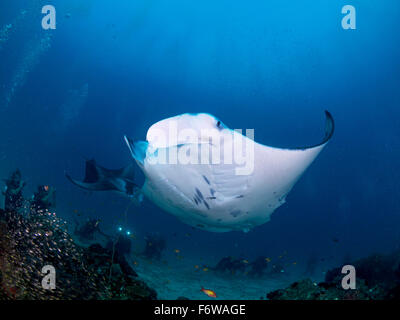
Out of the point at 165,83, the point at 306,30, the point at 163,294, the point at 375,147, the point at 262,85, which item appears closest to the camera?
the point at 163,294

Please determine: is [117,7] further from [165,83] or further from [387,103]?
[387,103]

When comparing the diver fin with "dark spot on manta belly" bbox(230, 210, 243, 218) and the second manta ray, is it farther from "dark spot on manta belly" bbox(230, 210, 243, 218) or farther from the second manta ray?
"dark spot on manta belly" bbox(230, 210, 243, 218)

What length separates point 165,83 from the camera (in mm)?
38531

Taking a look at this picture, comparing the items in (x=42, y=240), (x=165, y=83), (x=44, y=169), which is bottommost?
(x=42, y=240)

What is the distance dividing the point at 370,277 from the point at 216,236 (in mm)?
31590

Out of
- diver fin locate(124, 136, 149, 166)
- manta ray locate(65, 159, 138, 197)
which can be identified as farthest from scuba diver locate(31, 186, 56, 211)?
diver fin locate(124, 136, 149, 166)

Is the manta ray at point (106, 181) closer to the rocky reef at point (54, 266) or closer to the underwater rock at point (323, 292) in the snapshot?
the rocky reef at point (54, 266)

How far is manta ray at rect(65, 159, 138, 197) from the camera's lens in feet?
14.9

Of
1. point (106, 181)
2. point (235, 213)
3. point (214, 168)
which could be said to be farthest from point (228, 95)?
point (214, 168)

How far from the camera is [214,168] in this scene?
9.78 ft

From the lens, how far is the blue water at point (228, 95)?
22641 millimetres

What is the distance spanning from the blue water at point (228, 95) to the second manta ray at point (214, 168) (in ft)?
46.5
